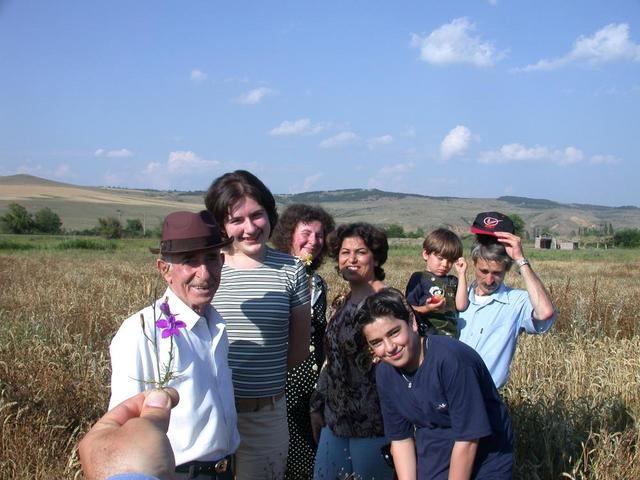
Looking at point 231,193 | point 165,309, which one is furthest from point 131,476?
point 231,193

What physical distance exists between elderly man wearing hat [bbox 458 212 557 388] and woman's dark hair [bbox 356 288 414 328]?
1.04 m

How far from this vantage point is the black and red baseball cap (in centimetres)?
365

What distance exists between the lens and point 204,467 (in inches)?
94.0

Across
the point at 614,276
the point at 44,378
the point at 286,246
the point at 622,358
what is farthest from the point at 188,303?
the point at 614,276

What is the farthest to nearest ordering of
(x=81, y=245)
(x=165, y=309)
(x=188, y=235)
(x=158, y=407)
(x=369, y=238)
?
(x=81, y=245) < (x=369, y=238) < (x=188, y=235) < (x=165, y=309) < (x=158, y=407)

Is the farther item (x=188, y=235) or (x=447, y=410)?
(x=447, y=410)

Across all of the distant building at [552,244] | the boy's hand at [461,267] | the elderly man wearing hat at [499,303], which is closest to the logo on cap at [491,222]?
the elderly man wearing hat at [499,303]

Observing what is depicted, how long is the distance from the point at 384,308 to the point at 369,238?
0.94 meters

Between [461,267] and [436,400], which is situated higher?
[461,267]

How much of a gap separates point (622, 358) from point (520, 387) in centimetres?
110

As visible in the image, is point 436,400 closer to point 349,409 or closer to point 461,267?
point 349,409

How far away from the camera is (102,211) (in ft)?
308

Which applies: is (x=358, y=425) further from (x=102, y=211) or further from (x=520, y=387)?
(x=102, y=211)

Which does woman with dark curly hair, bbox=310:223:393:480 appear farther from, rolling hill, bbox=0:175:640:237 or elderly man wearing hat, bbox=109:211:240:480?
rolling hill, bbox=0:175:640:237
